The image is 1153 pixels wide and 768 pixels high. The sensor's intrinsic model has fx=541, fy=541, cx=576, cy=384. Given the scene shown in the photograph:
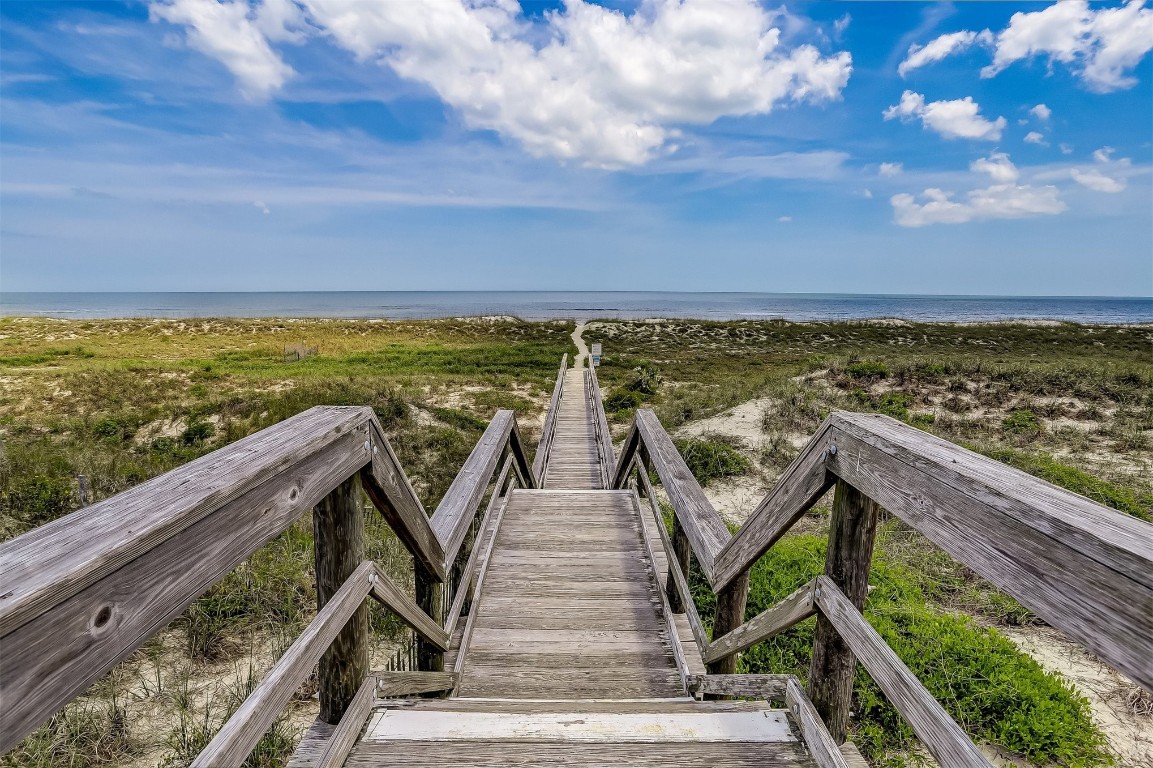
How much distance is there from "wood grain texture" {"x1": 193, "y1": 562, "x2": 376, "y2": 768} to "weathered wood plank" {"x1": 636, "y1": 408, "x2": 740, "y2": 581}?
1.42m

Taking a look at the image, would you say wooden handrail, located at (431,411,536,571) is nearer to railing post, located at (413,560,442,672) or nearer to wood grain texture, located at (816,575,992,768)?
railing post, located at (413,560,442,672)

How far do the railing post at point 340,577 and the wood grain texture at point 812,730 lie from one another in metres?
1.39

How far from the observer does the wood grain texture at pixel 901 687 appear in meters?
1.06

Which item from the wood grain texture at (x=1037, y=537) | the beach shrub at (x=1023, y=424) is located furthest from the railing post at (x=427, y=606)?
the beach shrub at (x=1023, y=424)

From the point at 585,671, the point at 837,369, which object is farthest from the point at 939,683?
the point at 837,369

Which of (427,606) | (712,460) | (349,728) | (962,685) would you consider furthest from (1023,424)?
(349,728)

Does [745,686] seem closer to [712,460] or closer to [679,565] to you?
[679,565]

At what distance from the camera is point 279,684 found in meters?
1.14

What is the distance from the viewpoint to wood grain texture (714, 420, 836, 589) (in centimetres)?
167

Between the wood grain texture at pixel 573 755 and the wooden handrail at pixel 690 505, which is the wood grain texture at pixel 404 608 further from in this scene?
the wooden handrail at pixel 690 505

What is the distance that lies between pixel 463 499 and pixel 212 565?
1978 millimetres

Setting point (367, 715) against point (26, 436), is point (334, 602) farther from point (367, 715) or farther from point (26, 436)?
point (26, 436)

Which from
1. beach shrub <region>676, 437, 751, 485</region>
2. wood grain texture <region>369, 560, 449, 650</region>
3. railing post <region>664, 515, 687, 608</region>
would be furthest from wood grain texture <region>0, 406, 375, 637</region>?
beach shrub <region>676, 437, 751, 485</region>

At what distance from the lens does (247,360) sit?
23.5 m
